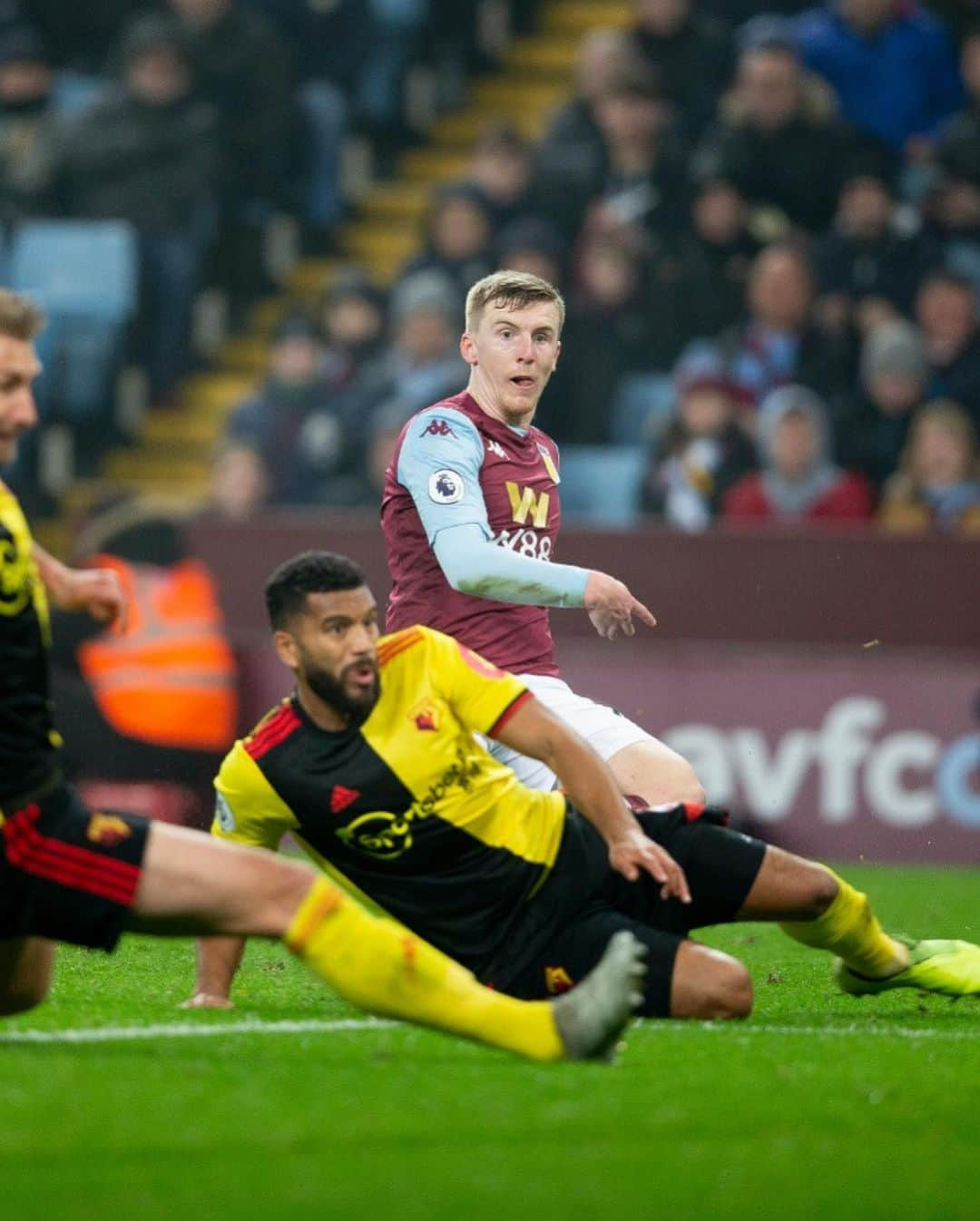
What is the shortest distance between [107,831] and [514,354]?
90.4 inches

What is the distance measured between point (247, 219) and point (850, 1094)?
1195cm

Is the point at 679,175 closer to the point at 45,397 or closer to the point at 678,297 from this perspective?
the point at 678,297

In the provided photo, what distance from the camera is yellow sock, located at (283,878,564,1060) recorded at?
190 inches

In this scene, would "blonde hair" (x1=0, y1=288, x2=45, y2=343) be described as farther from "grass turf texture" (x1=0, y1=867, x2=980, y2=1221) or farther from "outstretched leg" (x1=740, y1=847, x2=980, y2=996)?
"outstretched leg" (x1=740, y1=847, x2=980, y2=996)

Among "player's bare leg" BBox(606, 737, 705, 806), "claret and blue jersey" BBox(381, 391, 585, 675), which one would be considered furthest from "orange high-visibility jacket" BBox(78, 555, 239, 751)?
"player's bare leg" BBox(606, 737, 705, 806)

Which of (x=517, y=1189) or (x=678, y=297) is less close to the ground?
(x=678, y=297)

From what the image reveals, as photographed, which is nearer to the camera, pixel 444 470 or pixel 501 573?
pixel 501 573

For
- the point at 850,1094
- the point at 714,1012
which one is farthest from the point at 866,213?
the point at 850,1094

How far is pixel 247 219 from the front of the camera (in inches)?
632

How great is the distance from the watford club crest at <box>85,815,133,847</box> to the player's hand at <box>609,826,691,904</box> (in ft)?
3.82

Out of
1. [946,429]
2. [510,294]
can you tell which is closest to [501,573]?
[510,294]

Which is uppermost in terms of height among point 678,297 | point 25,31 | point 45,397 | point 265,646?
point 25,31

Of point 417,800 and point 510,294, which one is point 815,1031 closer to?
point 417,800

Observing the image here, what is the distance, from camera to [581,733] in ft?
21.5
